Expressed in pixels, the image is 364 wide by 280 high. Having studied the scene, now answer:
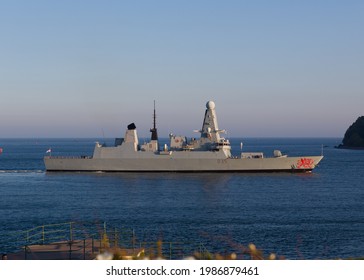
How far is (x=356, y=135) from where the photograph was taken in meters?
193

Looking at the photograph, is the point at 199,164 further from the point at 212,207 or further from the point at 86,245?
the point at 86,245

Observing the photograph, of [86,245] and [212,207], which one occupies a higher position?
[86,245]

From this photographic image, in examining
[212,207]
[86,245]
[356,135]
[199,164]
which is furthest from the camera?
[356,135]

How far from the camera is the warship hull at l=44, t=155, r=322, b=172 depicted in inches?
2657

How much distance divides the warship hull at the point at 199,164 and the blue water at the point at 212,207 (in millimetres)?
1346

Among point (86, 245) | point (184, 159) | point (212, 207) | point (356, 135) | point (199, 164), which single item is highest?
point (356, 135)

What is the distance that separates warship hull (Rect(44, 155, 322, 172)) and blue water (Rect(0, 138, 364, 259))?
1346 millimetres

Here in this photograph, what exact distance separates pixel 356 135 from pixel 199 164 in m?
138

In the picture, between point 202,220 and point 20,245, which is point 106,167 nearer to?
point 202,220

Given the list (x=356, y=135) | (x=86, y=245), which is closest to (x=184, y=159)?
(x=86, y=245)

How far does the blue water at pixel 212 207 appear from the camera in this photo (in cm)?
2917

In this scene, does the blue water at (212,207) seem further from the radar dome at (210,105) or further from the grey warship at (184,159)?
the radar dome at (210,105)

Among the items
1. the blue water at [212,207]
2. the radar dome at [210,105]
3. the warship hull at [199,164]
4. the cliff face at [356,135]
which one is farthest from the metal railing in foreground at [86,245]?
the cliff face at [356,135]

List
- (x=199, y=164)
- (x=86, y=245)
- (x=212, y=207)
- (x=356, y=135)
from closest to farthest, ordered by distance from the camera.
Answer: (x=86, y=245)
(x=212, y=207)
(x=199, y=164)
(x=356, y=135)
